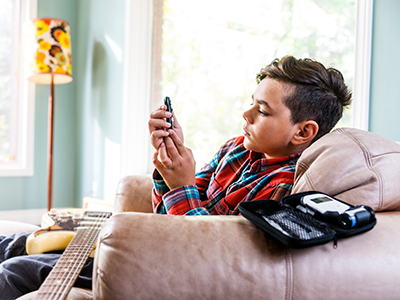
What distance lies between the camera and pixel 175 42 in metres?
2.55

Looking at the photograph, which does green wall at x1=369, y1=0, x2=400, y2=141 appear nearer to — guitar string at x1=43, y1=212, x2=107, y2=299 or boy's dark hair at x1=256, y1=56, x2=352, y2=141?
boy's dark hair at x1=256, y1=56, x2=352, y2=141

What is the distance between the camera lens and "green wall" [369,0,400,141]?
1.24 metres

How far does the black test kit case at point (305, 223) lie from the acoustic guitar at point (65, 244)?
0.42 m

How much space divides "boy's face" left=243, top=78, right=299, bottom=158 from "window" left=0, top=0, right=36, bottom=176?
265cm

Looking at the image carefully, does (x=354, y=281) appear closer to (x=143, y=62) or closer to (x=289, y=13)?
(x=289, y=13)

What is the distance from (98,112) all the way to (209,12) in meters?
1.26

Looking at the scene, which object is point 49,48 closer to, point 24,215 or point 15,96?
point 15,96

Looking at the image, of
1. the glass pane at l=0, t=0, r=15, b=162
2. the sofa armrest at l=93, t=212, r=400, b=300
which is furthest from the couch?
the glass pane at l=0, t=0, r=15, b=162

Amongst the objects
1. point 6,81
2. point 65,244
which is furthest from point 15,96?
point 65,244

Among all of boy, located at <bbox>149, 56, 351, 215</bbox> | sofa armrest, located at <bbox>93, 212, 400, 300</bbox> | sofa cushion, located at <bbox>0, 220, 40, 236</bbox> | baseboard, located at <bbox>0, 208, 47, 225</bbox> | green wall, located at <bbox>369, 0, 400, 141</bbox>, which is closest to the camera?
sofa armrest, located at <bbox>93, 212, 400, 300</bbox>

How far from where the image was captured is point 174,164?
1.05 metres

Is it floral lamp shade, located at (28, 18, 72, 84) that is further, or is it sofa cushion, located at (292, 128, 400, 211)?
floral lamp shade, located at (28, 18, 72, 84)

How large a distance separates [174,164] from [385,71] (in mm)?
853

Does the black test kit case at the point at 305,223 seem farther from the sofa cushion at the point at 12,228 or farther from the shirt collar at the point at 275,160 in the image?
the sofa cushion at the point at 12,228
